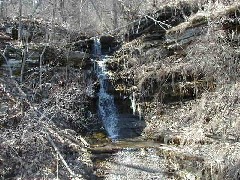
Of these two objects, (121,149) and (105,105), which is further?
(105,105)

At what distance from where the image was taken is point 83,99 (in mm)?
14305

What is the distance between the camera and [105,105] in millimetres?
15891

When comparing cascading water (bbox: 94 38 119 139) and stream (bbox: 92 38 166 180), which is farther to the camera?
cascading water (bbox: 94 38 119 139)

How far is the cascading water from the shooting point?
14461mm

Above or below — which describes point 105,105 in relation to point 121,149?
above

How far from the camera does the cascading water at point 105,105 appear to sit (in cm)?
1446

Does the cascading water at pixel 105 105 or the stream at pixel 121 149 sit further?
the cascading water at pixel 105 105

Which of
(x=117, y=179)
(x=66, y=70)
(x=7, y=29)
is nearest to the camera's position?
(x=117, y=179)

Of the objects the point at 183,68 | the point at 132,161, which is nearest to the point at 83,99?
the point at 183,68

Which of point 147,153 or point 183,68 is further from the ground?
point 183,68

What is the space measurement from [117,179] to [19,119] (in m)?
3.02

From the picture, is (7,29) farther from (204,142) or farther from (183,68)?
(204,142)

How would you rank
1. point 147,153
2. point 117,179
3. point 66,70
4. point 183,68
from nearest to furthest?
point 117,179
point 147,153
point 183,68
point 66,70

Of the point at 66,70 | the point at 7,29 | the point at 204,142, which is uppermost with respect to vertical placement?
the point at 7,29
